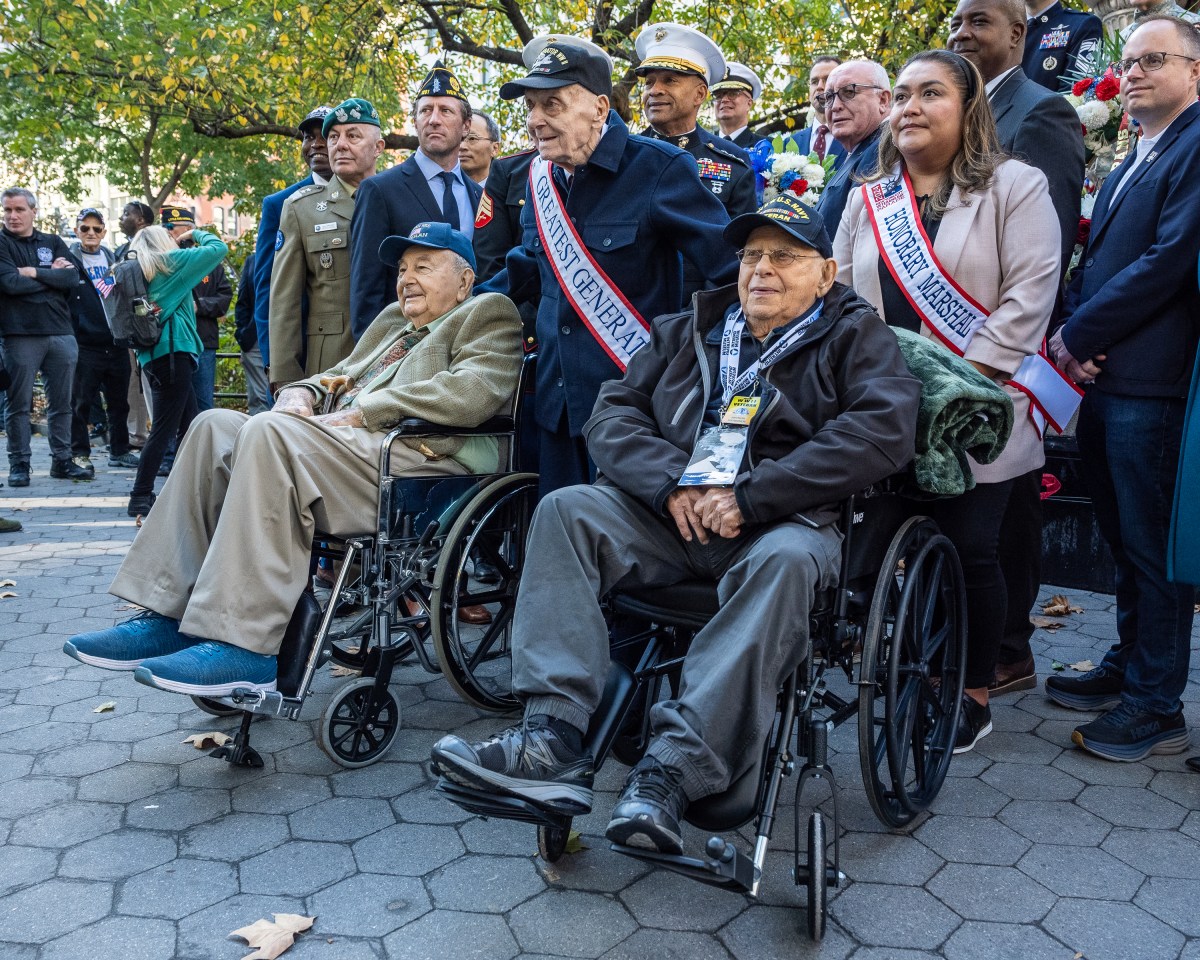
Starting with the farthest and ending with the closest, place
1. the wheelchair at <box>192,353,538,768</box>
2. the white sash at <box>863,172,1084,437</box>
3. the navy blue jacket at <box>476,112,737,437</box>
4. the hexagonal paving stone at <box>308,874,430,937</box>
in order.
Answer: the navy blue jacket at <box>476,112,737,437</box>
the white sash at <box>863,172,1084,437</box>
the wheelchair at <box>192,353,538,768</box>
the hexagonal paving stone at <box>308,874,430,937</box>

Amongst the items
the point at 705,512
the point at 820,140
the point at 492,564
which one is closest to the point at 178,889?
the point at 492,564

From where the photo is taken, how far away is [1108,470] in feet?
11.8

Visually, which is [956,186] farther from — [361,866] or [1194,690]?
[361,866]

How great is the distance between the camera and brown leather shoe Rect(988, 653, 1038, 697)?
395cm

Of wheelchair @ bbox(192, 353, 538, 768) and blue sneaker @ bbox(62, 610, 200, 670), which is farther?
wheelchair @ bbox(192, 353, 538, 768)

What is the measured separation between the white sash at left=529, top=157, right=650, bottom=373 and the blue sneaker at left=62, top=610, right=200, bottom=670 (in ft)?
5.26

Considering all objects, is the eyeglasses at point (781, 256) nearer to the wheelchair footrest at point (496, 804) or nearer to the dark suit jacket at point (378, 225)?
the wheelchair footrest at point (496, 804)

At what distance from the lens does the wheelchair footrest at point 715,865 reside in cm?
215

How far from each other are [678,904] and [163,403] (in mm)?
5680

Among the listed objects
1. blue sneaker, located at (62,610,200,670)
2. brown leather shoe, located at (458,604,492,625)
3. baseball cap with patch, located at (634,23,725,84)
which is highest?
baseball cap with patch, located at (634,23,725,84)

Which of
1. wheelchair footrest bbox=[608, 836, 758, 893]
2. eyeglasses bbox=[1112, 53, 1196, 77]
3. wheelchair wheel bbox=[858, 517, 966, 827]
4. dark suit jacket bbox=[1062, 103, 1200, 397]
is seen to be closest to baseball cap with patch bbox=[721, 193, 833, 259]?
wheelchair wheel bbox=[858, 517, 966, 827]

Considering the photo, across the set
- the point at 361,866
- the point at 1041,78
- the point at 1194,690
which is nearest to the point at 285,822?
the point at 361,866

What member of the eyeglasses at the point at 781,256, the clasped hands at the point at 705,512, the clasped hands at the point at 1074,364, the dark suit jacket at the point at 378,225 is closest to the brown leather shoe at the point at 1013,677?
the clasped hands at the point at 1074,364

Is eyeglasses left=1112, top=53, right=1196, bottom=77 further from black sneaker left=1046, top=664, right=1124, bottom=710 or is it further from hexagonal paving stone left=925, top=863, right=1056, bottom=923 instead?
hexagonal paving stone left=925, top=863, right=1056, bottom=923
